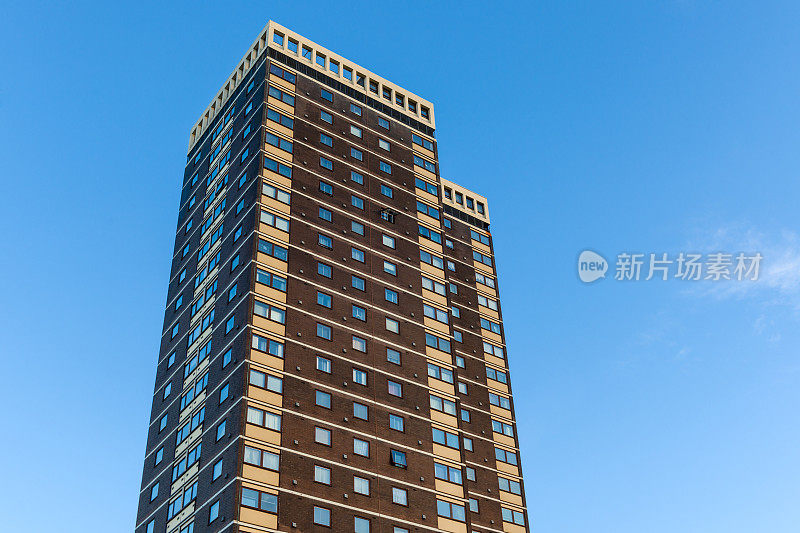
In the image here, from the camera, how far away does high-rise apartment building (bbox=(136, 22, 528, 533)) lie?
67875mm

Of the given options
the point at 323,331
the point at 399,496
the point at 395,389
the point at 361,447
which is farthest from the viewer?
the point at 395,389

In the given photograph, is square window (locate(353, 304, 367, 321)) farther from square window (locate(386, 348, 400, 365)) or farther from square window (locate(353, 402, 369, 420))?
square window (locate(353, 402, 369, 420))

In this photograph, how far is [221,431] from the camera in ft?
225

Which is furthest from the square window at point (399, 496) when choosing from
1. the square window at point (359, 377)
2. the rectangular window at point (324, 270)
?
the rectangular window at point (324, 270)

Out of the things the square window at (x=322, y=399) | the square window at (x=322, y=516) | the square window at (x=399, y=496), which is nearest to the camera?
the square window at (x=322, y=516)

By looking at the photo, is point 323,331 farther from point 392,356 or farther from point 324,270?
point 392,356

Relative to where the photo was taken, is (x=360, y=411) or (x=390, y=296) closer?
(x=360, y=411)

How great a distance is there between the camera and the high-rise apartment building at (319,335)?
223 ft

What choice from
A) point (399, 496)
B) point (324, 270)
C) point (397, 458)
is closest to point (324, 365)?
point (397, 458)

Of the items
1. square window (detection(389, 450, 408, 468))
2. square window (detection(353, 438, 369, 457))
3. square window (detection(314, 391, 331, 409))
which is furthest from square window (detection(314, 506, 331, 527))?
square window (detection(314, 391, 331, 409))

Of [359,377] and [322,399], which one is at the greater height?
[359,377]

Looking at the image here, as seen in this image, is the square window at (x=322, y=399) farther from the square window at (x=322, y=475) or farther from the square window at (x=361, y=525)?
the square window at (x=361, y=525)

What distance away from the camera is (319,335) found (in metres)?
75.4

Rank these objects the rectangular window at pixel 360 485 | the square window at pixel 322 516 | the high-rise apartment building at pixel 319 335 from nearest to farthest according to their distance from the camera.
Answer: the square window at pixel 322 516, the high-rise apartment building at pixel 319 335, the rectangular window at pixel 360 485
